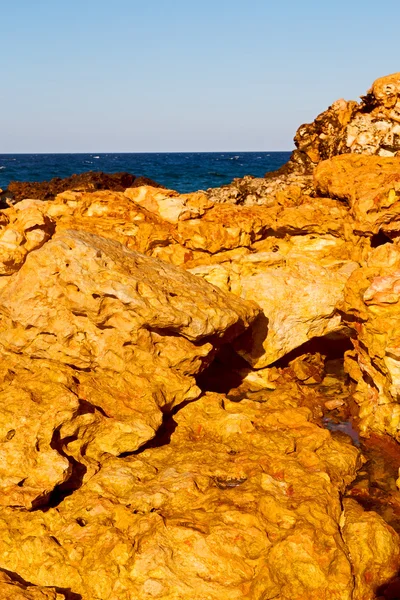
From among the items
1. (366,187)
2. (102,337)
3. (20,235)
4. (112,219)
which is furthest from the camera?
(112,219)

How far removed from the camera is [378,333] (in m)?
10.9

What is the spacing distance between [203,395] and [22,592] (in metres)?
5.05

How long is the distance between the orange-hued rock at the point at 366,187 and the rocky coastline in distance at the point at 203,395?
45mm

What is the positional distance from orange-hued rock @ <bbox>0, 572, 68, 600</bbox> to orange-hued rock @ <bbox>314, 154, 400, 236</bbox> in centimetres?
911

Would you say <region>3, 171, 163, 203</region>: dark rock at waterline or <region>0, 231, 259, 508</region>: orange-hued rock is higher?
<region>3, 171, 163, 203</region>: dark rock at waterline

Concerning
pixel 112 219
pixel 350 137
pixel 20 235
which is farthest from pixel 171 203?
pixel 350 137

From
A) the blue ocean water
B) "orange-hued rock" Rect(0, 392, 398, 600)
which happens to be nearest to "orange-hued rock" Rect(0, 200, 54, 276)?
"orange-hued rock" Rect(0, 392, 398, 600)

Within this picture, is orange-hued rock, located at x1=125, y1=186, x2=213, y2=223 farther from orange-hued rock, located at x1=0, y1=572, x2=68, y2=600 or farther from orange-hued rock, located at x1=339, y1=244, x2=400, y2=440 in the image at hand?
orange-hued rock, located at x1=0, y1=572, x2=68, y2=600

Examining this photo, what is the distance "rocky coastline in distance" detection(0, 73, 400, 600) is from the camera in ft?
23.4

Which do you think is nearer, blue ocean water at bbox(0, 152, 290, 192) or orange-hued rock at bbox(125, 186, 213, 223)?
orange-hued rock at bbox(125, 186, 213, 223)

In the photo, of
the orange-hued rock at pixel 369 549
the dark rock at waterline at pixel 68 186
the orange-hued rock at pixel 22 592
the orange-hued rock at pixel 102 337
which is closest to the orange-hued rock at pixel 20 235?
the orange-hued rock at pixel 102 337

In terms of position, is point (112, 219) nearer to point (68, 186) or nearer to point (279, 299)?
point (279, 299)

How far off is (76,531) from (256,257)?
7.17m

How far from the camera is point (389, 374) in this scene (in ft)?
34.0
